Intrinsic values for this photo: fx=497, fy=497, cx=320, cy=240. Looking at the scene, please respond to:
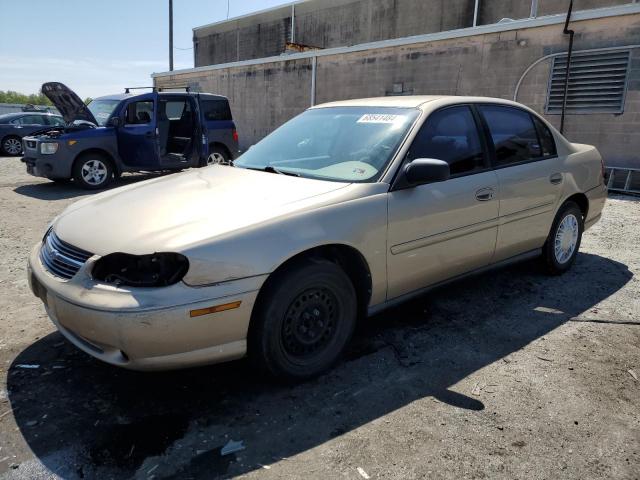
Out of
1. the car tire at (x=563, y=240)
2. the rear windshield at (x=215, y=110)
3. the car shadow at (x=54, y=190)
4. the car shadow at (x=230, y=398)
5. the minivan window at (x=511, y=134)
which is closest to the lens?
the car shadow at (x=230, y=398)

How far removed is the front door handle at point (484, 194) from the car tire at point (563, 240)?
113 cm

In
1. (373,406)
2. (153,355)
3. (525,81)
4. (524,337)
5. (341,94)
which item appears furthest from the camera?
(341,94)

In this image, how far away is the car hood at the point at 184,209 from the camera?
8.18 ft

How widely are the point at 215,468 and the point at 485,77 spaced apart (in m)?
11.1

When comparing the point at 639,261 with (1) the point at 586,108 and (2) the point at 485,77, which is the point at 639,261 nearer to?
(1) the point at 586,108

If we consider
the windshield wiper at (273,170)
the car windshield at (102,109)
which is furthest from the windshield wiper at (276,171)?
the car windshield at (102,109)

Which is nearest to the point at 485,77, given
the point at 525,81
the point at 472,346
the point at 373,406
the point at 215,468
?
the point at 525,81

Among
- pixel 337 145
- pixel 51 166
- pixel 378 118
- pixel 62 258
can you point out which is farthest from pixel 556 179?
pixel 51 166

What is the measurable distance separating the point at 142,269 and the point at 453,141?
2350mm

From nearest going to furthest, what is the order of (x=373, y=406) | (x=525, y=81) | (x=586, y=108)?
(x=373, y=406) < (x=586, y=108) < (x=525, y=81)

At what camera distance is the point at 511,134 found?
407 centimetres

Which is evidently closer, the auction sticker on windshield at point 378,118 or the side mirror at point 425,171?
the side mirror at point 425,171

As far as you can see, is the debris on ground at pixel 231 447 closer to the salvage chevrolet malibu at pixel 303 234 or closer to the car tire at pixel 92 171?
the salvage chevrolet malibu at pixel 303 234

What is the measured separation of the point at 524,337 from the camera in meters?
3.50
